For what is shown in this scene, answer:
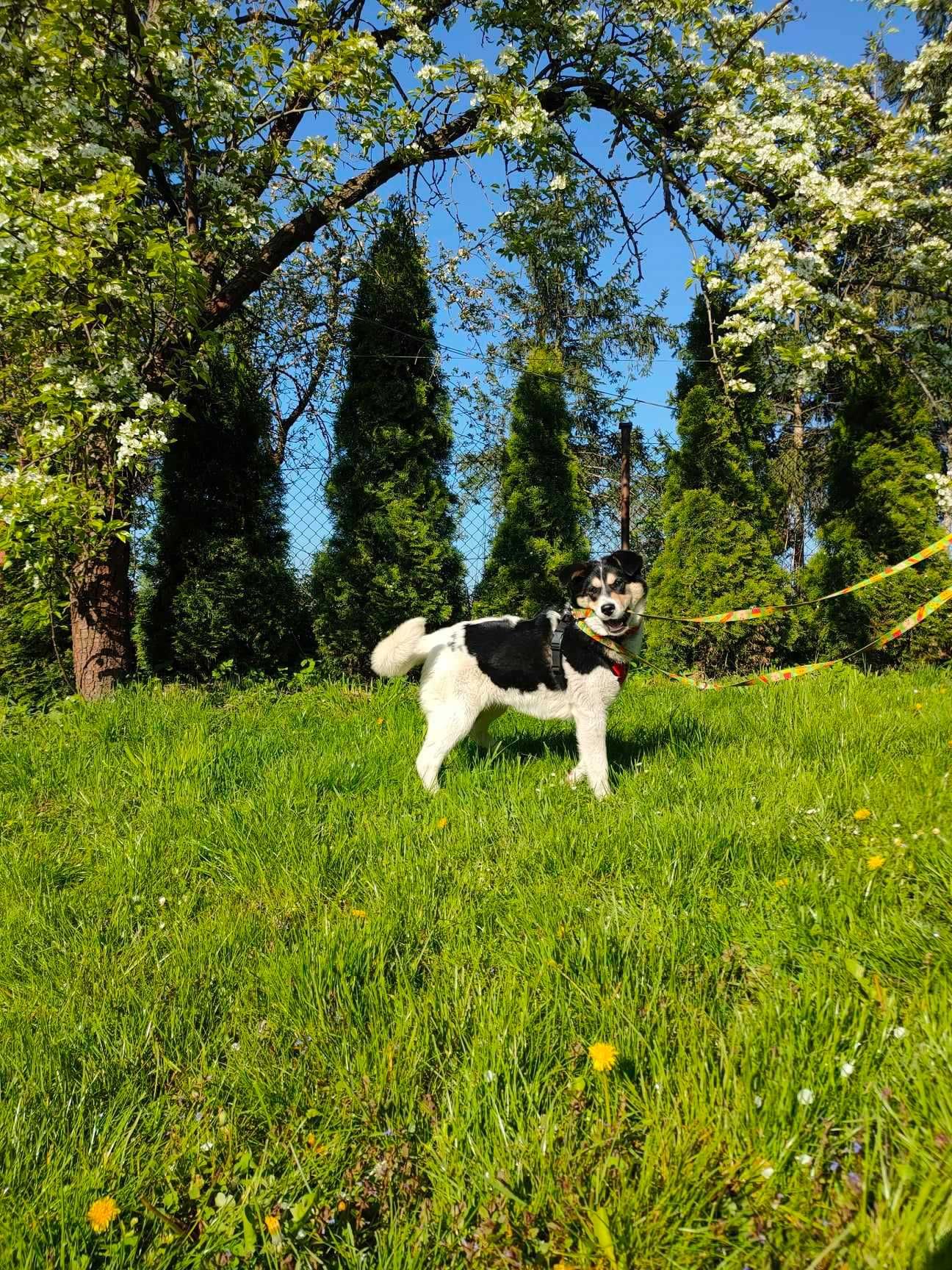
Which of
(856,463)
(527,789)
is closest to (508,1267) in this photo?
(527,789)

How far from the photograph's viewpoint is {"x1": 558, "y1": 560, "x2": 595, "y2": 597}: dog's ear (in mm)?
4355

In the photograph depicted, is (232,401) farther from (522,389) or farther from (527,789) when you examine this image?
(527,789)

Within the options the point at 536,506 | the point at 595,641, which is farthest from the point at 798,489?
the point at 595,641

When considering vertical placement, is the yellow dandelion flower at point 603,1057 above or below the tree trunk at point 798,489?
below

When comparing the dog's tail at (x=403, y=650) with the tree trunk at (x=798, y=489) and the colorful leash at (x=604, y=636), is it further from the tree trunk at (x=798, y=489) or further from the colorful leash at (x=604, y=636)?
the tree trunk at (x=798, y=489)

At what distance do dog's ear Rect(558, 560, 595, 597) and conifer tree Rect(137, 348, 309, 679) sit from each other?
4589mm

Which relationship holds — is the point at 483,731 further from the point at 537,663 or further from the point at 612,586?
the point at 612,586

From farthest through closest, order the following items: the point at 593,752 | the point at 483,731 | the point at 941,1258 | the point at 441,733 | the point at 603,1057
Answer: the point at 483,731 < the point at 441,733 < the point at 593,752 < the point at 603,1057 < the point at 941,1258

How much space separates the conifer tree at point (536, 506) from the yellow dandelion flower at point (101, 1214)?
722 centimetres

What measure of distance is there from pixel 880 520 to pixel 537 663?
21.5 ft

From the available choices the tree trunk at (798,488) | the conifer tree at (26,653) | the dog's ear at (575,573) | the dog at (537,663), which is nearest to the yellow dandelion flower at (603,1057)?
the dog at (537,663)

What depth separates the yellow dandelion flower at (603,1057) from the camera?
62.4 inches

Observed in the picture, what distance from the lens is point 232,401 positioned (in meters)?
8.17

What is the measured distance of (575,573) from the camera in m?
4.39
